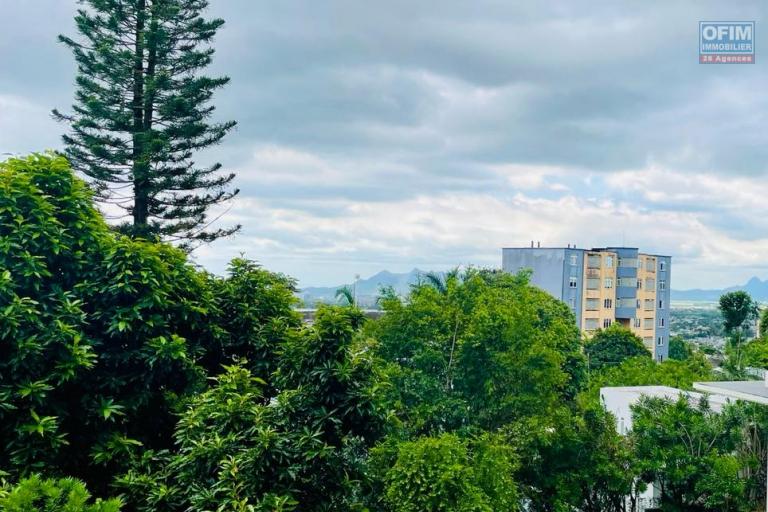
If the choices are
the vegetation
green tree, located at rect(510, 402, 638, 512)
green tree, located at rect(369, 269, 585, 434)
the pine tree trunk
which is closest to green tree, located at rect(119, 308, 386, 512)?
the vegetation

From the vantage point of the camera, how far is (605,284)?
111ft

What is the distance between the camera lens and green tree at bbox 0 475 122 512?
2975 millimetres

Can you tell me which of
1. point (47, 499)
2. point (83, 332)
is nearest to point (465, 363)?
point (83, 332)

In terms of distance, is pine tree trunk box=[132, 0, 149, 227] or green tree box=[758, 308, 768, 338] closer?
pine tree trunk box=[132, 0, 149, 227]

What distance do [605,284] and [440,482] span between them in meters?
30.4

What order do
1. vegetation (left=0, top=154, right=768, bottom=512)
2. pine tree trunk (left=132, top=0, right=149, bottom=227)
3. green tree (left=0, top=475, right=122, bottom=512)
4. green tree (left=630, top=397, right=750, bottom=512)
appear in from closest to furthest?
green tree (left=0, top=475, right=122, bottom=512) → vegetation (left=0, top=154, right=768, bottom=512) → green tree (left=630, top=397, right=750, bottom=512) → pine tree trunk (left=132, top=0, right=149, bottom=227)

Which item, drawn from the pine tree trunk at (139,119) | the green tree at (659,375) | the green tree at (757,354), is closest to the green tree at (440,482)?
the green tree at (757,354)

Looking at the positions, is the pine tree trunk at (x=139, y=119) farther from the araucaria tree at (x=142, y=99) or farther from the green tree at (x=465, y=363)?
the green tree at (x=465, y=363)

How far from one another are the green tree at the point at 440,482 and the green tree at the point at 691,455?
7.57ft

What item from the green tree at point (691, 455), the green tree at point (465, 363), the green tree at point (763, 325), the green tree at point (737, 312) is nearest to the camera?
the green tree at point (691, 455)

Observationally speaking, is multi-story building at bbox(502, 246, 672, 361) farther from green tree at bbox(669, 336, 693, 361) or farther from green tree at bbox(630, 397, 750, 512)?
green tree at bbox(630, 397, 750, 512)

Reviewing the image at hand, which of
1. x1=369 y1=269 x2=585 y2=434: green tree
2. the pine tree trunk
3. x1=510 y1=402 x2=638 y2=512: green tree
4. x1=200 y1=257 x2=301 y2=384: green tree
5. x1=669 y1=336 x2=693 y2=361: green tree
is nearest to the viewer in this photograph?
x1=200 y1=257 x2=301 y2=384: green tree

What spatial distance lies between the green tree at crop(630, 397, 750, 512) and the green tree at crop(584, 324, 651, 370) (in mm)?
15985

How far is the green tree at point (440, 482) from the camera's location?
5586 millimetres
